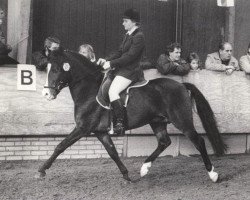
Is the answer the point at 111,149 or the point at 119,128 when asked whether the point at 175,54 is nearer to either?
the point at 119,128

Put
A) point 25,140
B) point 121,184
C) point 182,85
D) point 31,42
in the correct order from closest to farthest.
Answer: point 121,184, point 182,85, point 25,140, point 31,42

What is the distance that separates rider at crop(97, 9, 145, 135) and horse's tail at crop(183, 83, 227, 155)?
1264mm

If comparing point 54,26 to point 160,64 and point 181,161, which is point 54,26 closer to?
point 160,64

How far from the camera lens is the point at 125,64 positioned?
7.84 meters

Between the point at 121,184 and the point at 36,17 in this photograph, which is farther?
the point at 36,17

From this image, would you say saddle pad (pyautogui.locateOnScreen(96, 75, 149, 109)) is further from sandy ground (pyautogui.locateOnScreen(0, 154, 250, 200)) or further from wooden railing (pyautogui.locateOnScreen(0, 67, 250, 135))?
wooden railing (pyautogui.locateOnScreen(0, 67, 250, 135))

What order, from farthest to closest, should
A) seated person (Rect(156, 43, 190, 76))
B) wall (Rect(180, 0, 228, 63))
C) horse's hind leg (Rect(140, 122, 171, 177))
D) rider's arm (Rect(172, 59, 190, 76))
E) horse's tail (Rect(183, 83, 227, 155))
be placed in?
1. wall (Rect(180, 0, 228, 63))
2. rider's arm (Rect(172, 59, 190, 76))
3. seated person (Rect(156, 43, 190, 76))
4. horse's tail (Rect(183, 83, 227, 155))
5. horse's hind leg (Rect(140, 122, 171, 177))

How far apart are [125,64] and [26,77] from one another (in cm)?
216

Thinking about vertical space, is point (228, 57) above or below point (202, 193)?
above

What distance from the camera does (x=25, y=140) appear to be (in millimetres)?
9266

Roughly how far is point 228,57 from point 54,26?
142 inches

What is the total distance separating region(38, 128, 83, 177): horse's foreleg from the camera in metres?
7.49

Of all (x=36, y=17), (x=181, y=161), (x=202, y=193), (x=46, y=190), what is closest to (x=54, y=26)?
(x=36, y=17)

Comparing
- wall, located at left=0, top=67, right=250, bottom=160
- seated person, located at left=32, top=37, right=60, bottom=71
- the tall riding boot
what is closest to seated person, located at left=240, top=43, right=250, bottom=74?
wall, located at left=0, top=67, right=250, bottom=160
